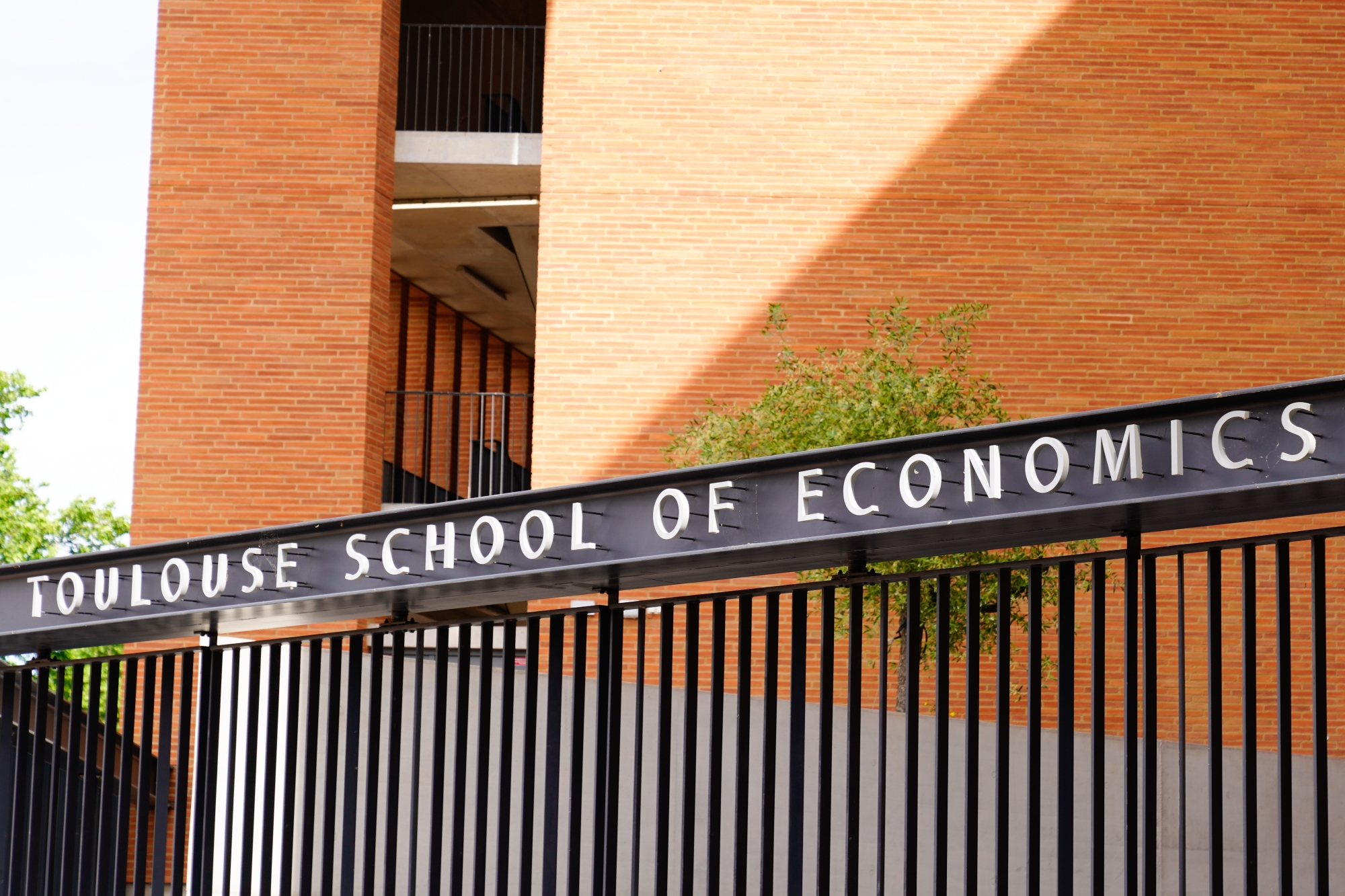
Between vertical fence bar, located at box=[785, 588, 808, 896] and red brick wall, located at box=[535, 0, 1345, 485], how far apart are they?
10004mm

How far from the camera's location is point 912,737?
18.2 ft

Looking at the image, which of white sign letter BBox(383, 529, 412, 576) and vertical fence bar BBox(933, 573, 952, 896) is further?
white sign letter BBox(383, 529, 412, 576)

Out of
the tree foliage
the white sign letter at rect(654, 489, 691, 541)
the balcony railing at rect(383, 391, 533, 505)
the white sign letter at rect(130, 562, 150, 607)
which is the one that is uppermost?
the balcony railing at rect(383, 391, 533, 505)

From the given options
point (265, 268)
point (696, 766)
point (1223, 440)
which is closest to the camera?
point (1223, 440)

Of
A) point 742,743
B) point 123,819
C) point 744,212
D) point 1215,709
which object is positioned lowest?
point 123,819

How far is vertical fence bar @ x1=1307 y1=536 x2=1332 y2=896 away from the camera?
4.93 m

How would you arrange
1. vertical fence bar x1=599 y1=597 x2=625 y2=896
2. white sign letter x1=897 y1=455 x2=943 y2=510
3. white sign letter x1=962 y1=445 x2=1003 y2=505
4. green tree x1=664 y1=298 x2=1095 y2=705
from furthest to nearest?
green tree x1=664 y1=298 x2=1095 y2=705, vertical fence bar x1=599 y1=597 x2=625 y2=896, white sign letter x1=897 y1=455 x2=943 y2=510, white sign letter x1=962 y1=445 x2=1003 y2=505

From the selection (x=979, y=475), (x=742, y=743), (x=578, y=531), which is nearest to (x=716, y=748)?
(x=742, y=743)

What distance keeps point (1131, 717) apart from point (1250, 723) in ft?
1.28

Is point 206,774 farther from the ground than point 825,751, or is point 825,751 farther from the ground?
point 825,751

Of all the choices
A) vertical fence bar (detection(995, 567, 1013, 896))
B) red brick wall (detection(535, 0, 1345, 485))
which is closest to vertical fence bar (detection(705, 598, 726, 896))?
vertical fence bar (detection(995, 567, 1013, 896))

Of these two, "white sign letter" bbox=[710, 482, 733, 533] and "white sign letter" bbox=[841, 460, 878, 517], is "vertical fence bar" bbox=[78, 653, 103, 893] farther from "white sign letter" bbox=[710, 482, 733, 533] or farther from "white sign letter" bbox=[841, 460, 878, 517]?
"white sign letter" bbox=[841, 460, 878, 517]

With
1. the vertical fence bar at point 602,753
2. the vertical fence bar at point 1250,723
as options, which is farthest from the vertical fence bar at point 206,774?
the vertical fence bar at point 1250,723

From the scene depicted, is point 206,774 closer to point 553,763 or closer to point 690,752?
point 553,763
